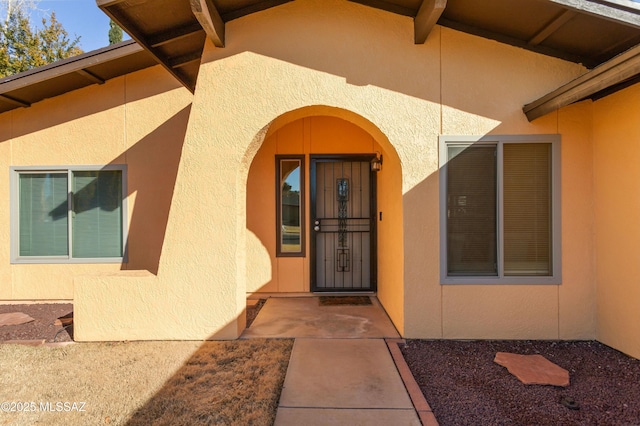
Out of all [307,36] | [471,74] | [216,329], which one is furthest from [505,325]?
[307,36]

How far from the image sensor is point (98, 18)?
17219 millimetres

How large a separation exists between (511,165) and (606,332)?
2.39m

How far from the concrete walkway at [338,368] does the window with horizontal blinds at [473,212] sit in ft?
4.74

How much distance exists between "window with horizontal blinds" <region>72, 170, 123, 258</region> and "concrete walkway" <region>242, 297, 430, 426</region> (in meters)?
3.26

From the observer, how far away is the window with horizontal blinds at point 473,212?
14.2 feet

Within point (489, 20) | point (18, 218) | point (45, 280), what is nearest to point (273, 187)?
point (489, 20)

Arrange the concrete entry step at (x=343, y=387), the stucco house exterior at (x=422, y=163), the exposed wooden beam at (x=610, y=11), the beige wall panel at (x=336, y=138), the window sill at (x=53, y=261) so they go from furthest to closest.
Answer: the beige wall panel at (x=336, y=138) → the window sill at (x=53, y=261) → the stucco house exterior at (x=422, y=163) → the exposed wooden beam at (x=610, y=11) → the concrete entry step at (x=343, y=387)

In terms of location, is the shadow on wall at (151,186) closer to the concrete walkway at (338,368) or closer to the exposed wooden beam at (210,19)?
the exposed wooden beam at (210,19)

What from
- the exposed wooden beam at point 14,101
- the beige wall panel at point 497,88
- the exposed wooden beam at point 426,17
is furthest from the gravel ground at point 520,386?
the exposed wooden beam at point 14,101

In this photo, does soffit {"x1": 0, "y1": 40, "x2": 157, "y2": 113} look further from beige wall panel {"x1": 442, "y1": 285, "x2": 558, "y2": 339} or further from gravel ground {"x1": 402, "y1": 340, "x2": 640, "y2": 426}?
gravel ground {"x1": 402, "y1": 340, "x2": 640, "y2": 426}

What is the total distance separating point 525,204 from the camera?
434cm

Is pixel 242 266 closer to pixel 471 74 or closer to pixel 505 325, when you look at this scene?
pixel 505 325

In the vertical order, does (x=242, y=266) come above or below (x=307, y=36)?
below

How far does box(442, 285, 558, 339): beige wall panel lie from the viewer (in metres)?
4.27
